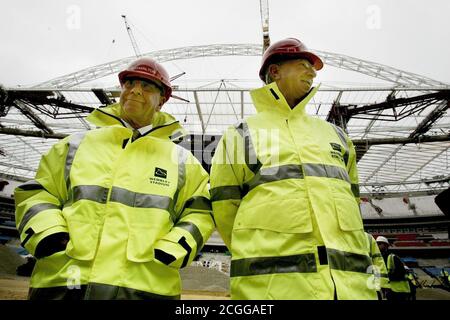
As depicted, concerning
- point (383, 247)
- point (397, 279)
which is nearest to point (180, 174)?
point (397, 279)

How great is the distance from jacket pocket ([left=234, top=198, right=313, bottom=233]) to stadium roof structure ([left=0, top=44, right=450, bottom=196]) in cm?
1452

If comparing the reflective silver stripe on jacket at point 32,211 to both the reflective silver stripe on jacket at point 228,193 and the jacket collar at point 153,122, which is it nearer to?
the jacket collar at point 153,122

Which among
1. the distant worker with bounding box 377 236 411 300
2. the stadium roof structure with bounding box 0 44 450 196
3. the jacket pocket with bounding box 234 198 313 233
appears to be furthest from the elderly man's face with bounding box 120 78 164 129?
the stadium roof structure with bounding box 0 44 450 196

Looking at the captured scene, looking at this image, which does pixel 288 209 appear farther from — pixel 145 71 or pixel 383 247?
pixel 383 247

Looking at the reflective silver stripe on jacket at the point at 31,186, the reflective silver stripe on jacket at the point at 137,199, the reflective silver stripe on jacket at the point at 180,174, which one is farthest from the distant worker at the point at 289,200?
the reflective silver stripe on jacket at the point at 31,186

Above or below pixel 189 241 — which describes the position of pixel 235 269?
below

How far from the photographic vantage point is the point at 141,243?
1.79 m

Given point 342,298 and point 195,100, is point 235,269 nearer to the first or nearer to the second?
point 342,298

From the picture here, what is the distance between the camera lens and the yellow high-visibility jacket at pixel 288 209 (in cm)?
154

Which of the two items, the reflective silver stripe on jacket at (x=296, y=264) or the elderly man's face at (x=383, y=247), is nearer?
the reflective silver stripe on jacket at (x=296, y=264)

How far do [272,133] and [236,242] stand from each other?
2.48ft

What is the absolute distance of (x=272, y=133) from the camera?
204 cm

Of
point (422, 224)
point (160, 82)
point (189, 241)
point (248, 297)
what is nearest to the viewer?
point (248, 297)

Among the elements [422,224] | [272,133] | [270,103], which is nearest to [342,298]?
[272,133]
